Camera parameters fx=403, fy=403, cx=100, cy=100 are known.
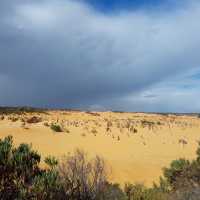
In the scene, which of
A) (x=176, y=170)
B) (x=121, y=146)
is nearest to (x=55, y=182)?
(x=176, y=170)

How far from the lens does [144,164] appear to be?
852 inches

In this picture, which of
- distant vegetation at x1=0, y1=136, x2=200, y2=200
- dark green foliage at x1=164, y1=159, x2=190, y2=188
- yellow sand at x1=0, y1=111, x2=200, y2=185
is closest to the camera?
distant vegetation at x1=0, y1=136, x2=200, y2=200

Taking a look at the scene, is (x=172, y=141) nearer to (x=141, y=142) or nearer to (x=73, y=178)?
(x=141, y=142)

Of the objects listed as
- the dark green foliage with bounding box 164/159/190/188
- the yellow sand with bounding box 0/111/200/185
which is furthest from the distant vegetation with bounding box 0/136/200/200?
the yellow sand with bounding box 0/111/200/185

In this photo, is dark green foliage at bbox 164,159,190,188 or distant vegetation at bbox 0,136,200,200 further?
dark green foliage at bbox 164,159,190,188

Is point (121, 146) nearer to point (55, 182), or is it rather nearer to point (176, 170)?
point (176, 170)

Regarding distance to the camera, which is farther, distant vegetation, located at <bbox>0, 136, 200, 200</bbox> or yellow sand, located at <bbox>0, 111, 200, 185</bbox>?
yellow sand, located at <bbox>0, 111, 200, 185</bbox>

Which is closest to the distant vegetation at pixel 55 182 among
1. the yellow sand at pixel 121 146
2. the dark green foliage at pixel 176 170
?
the dark green foliage at pixel 176 170

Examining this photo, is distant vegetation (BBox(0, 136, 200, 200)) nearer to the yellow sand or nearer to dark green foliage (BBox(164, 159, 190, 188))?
dark green foliage (BBox(164, 159, 190, 188))

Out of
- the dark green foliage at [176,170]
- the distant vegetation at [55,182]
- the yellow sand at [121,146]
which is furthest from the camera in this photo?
the yellow sand at [121,146]

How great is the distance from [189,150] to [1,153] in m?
19.9

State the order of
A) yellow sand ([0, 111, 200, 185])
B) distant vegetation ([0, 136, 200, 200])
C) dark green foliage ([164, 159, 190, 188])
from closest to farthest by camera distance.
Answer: distant vegetation ([0, 136, 200, 200]) → dark green foliage ([164, 159, 190, 188]) → yellow sand ([0, 111, 200, 185])

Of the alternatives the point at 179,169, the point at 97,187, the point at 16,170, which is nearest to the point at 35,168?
the point at 16,170

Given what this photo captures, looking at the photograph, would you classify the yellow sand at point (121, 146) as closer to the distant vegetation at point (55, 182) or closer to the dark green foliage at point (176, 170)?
the dark green foliage at point (176, 170)
